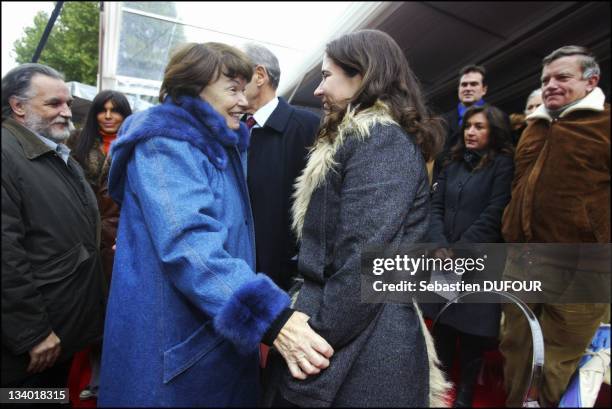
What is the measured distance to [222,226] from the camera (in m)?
0.89

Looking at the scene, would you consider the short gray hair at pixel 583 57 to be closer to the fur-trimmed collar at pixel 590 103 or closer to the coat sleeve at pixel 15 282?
the fur-trimmed collar at pixel 590 103

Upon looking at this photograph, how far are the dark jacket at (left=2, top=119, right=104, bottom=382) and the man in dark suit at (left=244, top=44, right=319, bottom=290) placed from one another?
595 millimetres

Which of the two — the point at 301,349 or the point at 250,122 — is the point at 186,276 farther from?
the point at 250,122

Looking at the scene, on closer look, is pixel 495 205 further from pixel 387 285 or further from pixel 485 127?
pixel 387 285

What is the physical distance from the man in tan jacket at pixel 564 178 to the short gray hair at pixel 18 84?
125 centimetres

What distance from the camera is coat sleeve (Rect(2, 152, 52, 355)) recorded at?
578 mm

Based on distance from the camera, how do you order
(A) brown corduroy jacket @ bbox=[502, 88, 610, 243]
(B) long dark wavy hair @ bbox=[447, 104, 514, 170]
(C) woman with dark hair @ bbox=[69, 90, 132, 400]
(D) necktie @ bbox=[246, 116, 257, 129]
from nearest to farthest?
(C) woman with dark hair @ bbox=[69, 90, 132, 400] < (A) brown corduroy jacket @ bbox=[502, 88, 610, 243] < (D) necktie @ bbox=[246, 116, 257, 129] < (B) long dark wavy hair @ bbox=[447, 104, 514, 170]

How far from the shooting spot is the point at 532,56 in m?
1.26

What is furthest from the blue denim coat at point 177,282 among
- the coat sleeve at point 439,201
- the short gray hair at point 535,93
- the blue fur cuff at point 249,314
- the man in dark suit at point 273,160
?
the coat sleeve at point 439,201

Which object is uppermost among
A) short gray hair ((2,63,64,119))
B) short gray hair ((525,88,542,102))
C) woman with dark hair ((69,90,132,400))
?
short gray hair ((525,88,542,102))

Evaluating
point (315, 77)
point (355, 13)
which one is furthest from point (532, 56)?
point (315, 77)

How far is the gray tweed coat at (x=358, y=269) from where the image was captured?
87 centimetres

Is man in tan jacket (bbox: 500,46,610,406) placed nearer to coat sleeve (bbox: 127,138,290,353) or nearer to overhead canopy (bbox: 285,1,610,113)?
overhead canopy (bbox: 285,1,610,113)

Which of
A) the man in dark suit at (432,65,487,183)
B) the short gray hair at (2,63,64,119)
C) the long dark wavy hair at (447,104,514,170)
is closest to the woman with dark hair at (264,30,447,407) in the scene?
the short gray hair at (2,63,64,119)
